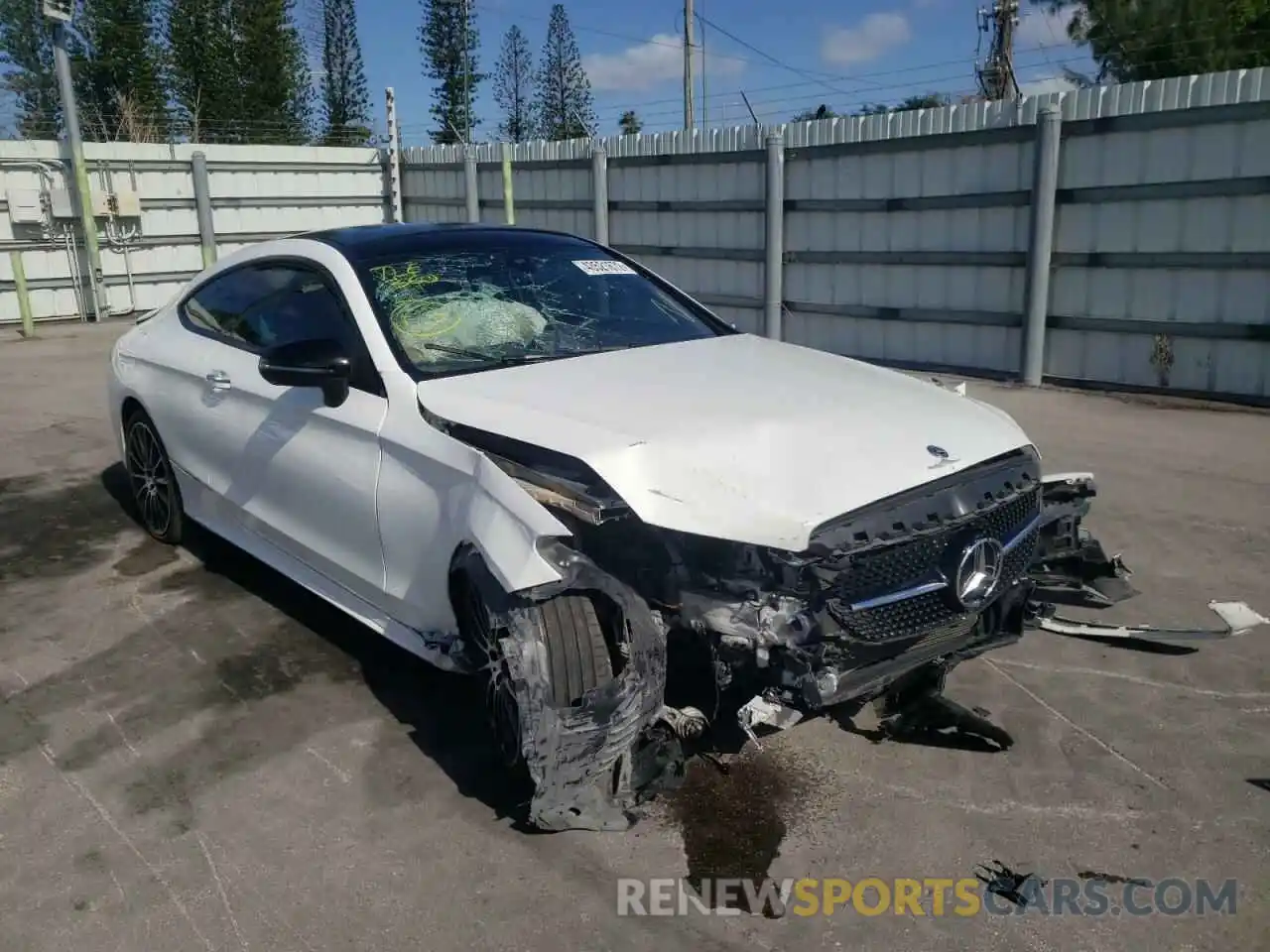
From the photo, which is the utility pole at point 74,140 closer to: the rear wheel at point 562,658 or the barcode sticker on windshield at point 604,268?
the barcode sticker on windshield at point 604,268

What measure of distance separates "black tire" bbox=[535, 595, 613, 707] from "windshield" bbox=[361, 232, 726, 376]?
1.10 meters

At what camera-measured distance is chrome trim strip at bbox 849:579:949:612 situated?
2930 mm

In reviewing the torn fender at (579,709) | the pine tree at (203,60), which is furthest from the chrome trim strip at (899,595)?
the pine tree at (203,60)

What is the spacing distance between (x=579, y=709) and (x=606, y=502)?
558mm

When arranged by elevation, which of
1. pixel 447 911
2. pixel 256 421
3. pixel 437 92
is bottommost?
pixel 447 911

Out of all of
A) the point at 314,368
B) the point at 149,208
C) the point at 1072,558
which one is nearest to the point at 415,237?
the point at 314,368

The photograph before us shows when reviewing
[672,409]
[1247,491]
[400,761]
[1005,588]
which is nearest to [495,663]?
[400,761]

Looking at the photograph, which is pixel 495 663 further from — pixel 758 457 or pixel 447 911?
pixel 758 457

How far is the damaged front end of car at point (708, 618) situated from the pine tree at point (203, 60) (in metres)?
35.0

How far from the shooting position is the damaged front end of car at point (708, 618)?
285cm

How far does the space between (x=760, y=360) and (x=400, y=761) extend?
6.15 ft

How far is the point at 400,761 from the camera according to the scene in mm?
3473

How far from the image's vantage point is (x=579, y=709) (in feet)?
9.52

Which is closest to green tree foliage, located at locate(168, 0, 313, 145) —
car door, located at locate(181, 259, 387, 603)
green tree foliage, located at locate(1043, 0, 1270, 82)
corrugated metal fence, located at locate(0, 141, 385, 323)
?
corrugated metal fence, located at locate(0, 141, 385, 323)
